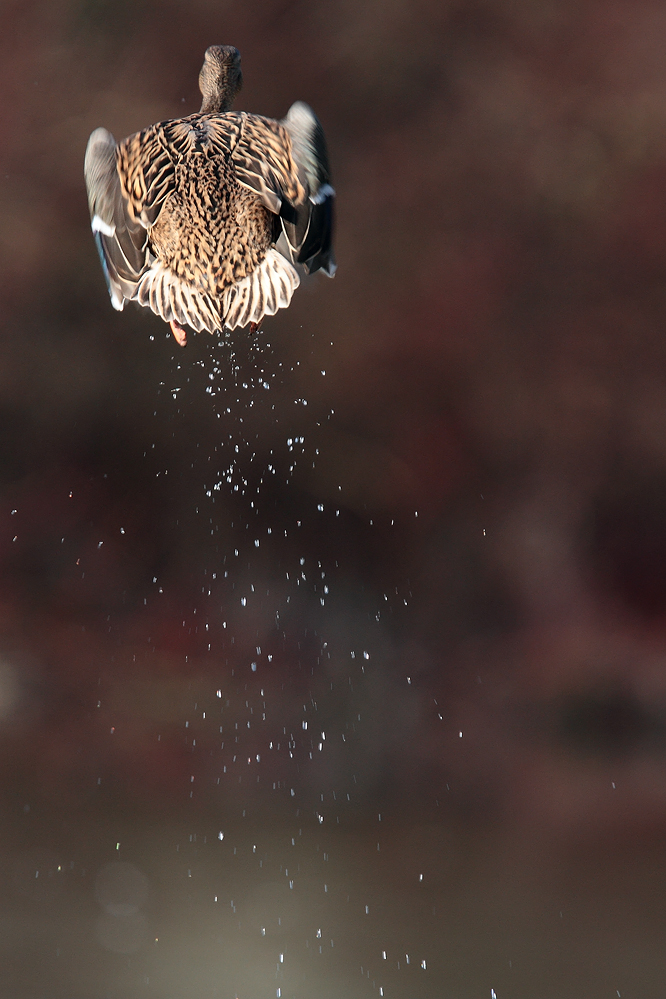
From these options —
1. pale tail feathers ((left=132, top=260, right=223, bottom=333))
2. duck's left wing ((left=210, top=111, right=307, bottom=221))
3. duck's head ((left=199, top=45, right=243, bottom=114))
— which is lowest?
pale tail feathers ((left=132, top=260, right=223, bottom=333))

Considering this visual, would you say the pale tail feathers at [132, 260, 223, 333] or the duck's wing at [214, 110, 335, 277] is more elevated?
the duck's wing at [214, 110, 335, 277]

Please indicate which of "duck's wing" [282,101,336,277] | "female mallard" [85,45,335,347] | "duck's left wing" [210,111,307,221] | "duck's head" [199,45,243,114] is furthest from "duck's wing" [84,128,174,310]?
"duck's head" [199,45,243,114]

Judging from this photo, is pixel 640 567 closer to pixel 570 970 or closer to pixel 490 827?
pixel 490 827

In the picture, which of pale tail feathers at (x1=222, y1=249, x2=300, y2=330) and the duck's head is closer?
pale tail feathers at (x1=222, y1=249, x2=300, y2=330)

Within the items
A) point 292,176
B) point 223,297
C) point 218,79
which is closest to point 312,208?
point 292,176

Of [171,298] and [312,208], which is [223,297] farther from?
[312,208]

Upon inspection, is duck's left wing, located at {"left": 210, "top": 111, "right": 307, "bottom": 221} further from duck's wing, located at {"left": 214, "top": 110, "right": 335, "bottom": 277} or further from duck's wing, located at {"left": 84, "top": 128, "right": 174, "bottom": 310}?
duck's wing, located at {"left": 84, "top": 128, "right": 174, "bottom": 310}

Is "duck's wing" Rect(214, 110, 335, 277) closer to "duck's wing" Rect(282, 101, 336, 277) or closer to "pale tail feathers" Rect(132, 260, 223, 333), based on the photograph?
"duck's wing" Rect(282, 101, 336, 277)
